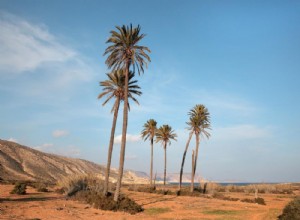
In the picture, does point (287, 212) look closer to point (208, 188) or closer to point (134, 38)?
point (134, 38)

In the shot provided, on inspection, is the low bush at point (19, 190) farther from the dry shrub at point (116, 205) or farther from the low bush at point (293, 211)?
the low bush at point (293, 211)

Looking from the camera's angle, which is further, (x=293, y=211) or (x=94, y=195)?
(x=94, y=195)

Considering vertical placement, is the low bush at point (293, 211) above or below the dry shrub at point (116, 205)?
above

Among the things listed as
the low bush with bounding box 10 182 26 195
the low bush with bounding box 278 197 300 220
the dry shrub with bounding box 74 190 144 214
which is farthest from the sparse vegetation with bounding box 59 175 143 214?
the low bush with bounding box 278 197 300 220

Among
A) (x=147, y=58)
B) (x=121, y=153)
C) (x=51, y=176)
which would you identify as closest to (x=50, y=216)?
(x=121, y=153)

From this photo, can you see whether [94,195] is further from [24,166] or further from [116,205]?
[24,166]

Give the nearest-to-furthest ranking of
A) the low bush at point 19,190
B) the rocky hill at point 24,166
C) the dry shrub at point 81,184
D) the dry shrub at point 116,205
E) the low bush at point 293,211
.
Answer: the low bush at point 293,211, the dry shrub at point 116,205, the low bush at point 19,190, the dry shrub at point 81,184, the rocky hill at point 24,166

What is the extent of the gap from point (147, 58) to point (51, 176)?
228ft

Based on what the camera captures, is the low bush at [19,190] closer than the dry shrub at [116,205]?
No

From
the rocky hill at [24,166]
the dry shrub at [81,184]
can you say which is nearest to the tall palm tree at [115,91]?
the dry shrub at [81,184]

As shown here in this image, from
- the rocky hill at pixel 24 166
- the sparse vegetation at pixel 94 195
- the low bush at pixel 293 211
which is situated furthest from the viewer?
the rocky hill at pixel 24 166

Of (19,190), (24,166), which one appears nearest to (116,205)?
(19,190)

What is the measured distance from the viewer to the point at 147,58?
28.5m

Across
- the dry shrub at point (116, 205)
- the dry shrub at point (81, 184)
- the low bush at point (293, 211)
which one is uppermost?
the dry shrub at point (81, 184)
